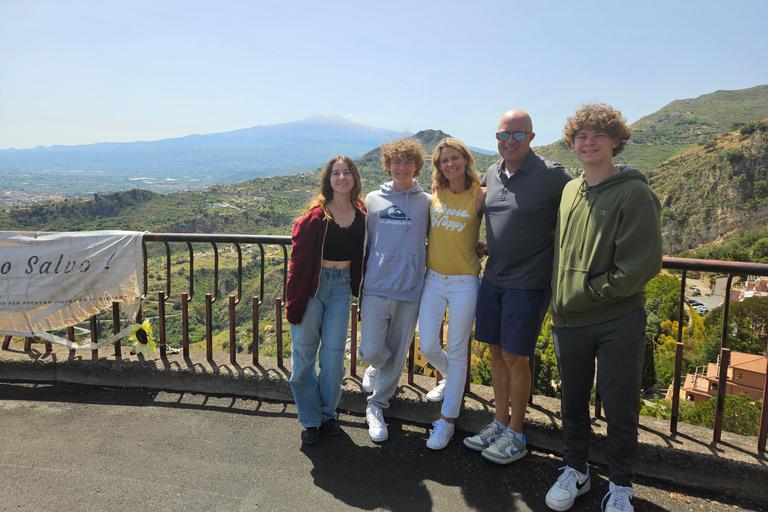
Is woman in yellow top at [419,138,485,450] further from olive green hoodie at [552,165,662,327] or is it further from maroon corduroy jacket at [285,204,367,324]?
maroon corduroy jacket at [285,204,367,324]

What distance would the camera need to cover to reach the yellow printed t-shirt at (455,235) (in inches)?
113

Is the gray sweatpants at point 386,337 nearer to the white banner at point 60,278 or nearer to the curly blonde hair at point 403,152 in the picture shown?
the curly blonde hair at point 403,152

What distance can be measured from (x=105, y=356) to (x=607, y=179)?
3.80 metres

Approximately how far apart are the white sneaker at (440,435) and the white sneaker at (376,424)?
0.29 meters

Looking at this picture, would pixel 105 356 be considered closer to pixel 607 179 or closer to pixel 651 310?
pixel 607 179

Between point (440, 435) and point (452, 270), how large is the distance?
3.29 ft

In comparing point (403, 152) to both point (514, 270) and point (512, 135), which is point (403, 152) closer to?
point (512, 135)

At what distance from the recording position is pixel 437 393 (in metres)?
3.21

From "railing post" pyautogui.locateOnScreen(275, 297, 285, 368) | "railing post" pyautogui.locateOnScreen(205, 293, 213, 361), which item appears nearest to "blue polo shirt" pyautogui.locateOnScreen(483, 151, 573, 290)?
"railing post" pyautogui.locateOnScreen(275, 297, 285, 368)

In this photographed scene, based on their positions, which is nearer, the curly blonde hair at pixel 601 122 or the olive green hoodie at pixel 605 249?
the olive green hoodie at pixel 605 249

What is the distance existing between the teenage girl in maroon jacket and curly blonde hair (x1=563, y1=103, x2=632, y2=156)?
136 centimetres

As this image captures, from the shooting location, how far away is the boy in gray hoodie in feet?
9.74

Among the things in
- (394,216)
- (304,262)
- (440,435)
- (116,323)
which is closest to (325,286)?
(304,262)

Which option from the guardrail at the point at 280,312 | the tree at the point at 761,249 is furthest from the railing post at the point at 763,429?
the tree at the point at 761,249
